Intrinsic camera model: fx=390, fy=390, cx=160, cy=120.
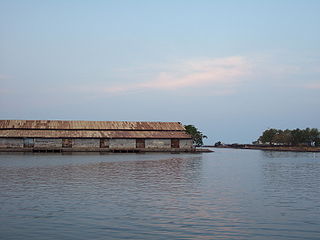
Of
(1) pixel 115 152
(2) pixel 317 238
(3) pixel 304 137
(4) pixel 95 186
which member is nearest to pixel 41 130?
(1) pixel 115 152

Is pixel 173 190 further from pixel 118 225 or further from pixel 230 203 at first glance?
pixel 118 225

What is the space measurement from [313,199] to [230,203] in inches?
196

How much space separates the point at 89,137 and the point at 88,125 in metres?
8.83

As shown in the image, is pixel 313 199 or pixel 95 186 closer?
pixel 313 199

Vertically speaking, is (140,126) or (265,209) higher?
(140,126)

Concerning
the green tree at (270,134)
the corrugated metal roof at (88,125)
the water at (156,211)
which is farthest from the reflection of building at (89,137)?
the green tree at (270,134)

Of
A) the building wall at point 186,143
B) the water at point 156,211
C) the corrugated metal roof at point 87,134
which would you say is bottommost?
the water at point 156,211

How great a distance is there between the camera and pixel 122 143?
92125 mm

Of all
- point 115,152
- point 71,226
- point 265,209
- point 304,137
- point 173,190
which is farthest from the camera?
point 304,137

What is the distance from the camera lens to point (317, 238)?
12555 mm

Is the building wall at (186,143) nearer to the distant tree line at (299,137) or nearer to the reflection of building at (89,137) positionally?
the reflection of building at (89,137)

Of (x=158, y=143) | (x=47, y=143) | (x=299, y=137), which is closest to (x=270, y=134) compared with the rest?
(x=299, y=137)

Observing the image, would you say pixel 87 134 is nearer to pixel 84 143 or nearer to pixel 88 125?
pixel 84 143

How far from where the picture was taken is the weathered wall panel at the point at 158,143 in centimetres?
9331
